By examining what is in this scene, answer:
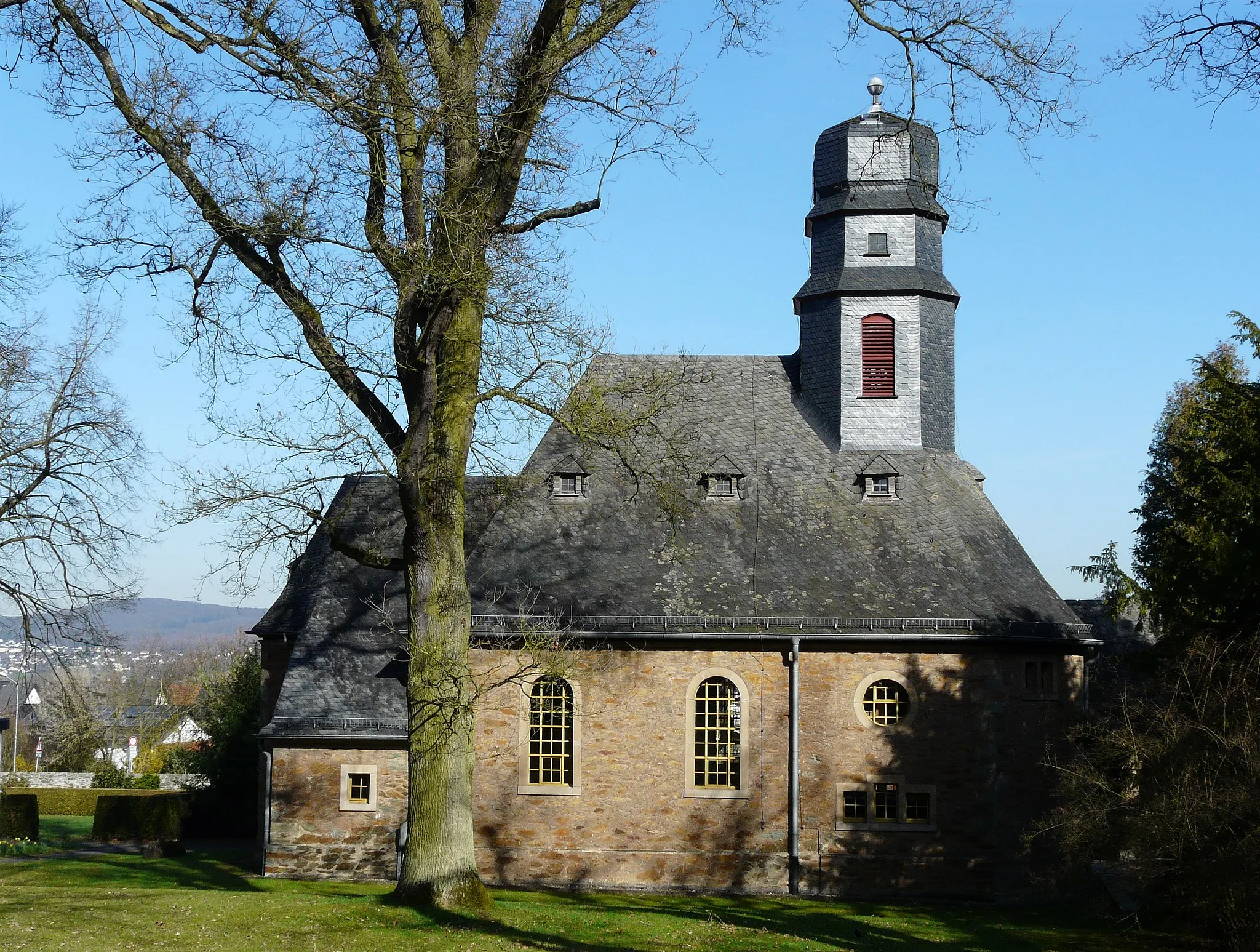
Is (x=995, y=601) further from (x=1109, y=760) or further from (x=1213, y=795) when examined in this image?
(x=1213, y=795)

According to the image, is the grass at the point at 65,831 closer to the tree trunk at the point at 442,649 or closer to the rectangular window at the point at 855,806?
the rectangular window at the point at 855,806

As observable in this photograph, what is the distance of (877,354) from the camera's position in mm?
25281

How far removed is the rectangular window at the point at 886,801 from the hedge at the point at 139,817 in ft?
52.5

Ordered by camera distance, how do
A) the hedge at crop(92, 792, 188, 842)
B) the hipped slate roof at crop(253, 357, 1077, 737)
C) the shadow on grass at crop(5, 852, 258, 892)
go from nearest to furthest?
the shadow on grass at crop(5, 852, 258, 892) < the hipped slate roof at crop(253, 357, 1077, 737) < the hedge at crop(92, 792, 188, 842)

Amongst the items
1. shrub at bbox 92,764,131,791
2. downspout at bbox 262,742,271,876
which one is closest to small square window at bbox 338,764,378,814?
downspout at bbox 262,742,271,876

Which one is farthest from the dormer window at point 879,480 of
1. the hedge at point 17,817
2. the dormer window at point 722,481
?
the hedge at point 17,817

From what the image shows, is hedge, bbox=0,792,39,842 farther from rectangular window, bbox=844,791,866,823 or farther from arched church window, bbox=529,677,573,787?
rectangular window, bbox=844,791,866,823

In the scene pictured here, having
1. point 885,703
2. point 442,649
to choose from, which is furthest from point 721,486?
point 442,649

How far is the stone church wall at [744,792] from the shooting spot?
21.4m

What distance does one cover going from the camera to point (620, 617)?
2194cm

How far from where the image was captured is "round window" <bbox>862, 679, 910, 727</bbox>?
868 inches

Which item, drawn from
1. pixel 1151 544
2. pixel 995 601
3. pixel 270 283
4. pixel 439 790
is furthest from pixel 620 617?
pixel 1151 544

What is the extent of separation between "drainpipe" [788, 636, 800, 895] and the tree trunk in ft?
28.9

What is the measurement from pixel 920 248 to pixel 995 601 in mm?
7600
